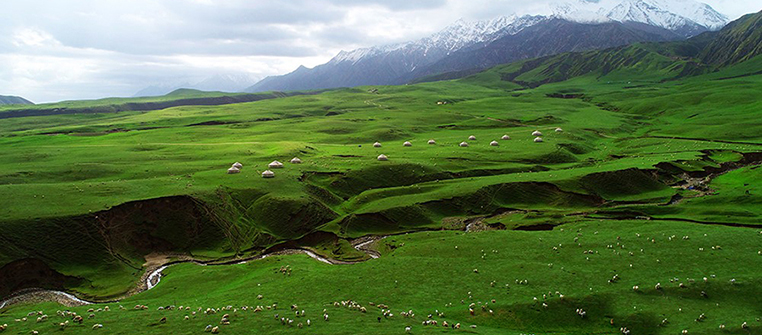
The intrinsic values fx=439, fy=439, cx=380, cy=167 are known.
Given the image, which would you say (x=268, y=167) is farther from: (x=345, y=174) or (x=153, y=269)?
(x=153, y=269)

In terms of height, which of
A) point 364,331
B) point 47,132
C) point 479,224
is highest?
point 47,132

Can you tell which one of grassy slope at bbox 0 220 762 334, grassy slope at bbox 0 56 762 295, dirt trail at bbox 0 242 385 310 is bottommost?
dirt trail at bbox 0 242 385 310

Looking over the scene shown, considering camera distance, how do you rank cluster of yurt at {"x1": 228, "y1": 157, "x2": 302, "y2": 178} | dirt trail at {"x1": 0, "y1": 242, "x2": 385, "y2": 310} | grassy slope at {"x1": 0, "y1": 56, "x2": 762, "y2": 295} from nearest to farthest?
1. dirt trail at {"x1": 0, "y1": 242, "x2": 385, "y2": 310}
2. grassy slope at {"x1": 0, "y1": 56, "x2": 762, "y2": 295}
3. cluster of yurt at {"x1": 228, "y1": 157, "x2": 302, "y2": 178}

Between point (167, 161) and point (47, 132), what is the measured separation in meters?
104

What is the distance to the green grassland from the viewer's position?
33156 mm

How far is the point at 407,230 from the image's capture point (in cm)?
6297

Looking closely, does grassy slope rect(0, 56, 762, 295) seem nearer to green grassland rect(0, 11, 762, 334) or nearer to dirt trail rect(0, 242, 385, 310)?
green grassland rect(0, 11, 762, 334)

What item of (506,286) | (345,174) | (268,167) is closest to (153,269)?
(268,167)

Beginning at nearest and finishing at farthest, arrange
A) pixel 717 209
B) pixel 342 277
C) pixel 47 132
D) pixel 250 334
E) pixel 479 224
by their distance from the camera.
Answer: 1. pixel 250 334
2. pixel 342 277
3. pixel 717 209
4. pixel 479 224
5. pixel 47 132

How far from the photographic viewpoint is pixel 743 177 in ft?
247

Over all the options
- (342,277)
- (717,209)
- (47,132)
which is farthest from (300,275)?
(47,132)

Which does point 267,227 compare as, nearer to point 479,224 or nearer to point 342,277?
point 342,277

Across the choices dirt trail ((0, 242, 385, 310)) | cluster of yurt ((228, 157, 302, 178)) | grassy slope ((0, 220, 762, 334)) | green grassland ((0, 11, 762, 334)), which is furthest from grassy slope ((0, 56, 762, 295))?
grassy slope ((0, 220, 762, 334))

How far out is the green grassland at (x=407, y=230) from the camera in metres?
33.2
